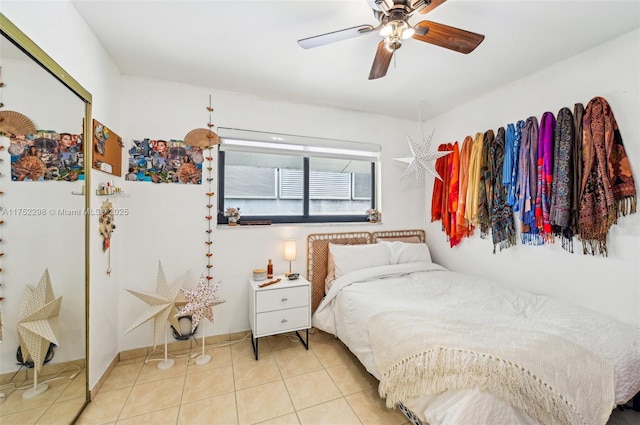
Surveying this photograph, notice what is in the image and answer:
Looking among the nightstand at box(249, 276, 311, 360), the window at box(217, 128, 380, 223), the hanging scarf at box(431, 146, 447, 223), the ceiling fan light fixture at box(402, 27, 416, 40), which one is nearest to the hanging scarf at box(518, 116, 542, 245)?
the hanging scarf at box(431, 146, 447, 223)

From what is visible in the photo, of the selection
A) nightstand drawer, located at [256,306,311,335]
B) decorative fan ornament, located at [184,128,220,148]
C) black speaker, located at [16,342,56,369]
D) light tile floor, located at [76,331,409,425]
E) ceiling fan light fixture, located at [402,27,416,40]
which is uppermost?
ceiling fan light fixture, located at [402,27,416,40]

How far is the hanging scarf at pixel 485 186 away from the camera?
2529 millimetres

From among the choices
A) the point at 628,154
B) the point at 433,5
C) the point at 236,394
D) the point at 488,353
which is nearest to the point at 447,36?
the point at 433,5

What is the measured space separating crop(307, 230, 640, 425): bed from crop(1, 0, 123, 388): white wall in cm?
184

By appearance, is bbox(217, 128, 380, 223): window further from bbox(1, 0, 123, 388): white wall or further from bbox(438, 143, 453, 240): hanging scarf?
bbox(1, 0, 123, 388): white wall

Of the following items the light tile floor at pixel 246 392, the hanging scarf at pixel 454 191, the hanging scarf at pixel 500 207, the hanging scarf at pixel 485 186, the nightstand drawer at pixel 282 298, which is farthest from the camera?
A: the hanging scarf at pixel 454 191

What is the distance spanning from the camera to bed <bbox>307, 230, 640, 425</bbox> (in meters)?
1.17

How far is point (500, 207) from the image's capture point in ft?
8.01

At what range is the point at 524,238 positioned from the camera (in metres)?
2.35

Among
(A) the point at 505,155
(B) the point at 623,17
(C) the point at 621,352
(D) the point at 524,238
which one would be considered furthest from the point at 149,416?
(B) the point at 623,17

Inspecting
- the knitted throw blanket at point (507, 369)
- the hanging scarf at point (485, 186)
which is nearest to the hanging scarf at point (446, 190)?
the hanging scarf at point (485, 186)

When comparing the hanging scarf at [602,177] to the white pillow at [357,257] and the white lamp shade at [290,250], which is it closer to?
the white pillow at [357,257]

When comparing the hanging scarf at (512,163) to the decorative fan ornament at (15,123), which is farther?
the hanging scarf at (512,163)

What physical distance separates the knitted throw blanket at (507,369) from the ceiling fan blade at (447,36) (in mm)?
1584
